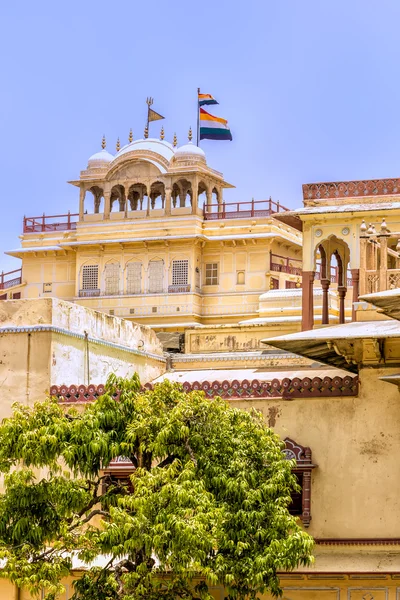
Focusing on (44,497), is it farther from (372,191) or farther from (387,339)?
(372,191)

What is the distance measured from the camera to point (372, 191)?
81.3 ft

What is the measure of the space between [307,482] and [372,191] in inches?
341

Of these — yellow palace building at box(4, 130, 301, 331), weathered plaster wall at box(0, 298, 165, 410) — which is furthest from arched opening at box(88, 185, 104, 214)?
weathered plaster wall at box(0, 298, 165, 410)

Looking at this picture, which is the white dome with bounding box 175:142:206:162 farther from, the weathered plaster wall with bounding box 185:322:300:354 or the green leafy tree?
the green leafy tree

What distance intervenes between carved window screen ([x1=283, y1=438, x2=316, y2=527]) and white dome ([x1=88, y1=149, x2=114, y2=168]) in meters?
31.1

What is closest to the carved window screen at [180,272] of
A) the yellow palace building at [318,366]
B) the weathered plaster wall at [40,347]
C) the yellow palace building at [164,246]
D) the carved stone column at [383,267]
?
the yellow palace building at [164,246]

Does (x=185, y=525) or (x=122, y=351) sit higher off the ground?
(x=122, y=351)

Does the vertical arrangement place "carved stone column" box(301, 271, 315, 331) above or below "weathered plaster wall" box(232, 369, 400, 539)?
above

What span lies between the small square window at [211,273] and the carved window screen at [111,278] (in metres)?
2.82

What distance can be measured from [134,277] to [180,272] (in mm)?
1515

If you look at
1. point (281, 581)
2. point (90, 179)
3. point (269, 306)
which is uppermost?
point (90, 179)

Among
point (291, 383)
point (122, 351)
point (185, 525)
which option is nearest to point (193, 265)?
point (122, 351)

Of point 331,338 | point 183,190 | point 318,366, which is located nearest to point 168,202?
point 183,190

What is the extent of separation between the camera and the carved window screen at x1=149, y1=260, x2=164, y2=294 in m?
45.8
